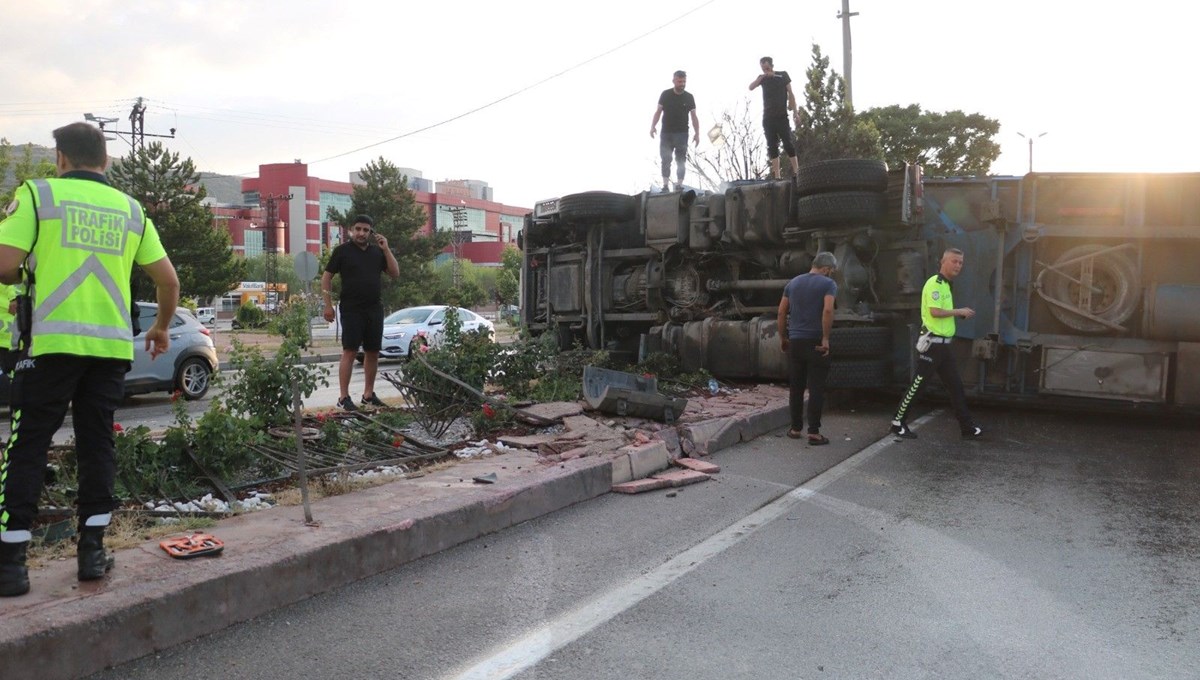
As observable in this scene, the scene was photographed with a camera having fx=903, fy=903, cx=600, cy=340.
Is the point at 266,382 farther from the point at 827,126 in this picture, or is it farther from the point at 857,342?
the point at 827,126

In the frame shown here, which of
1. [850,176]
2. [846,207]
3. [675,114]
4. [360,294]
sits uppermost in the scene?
[675,114]

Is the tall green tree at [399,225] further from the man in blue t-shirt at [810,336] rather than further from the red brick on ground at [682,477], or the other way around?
the red brick on ground at [682,477]

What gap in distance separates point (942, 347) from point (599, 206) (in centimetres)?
459

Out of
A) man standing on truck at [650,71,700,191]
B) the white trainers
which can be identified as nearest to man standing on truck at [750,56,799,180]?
man standing on truck at [650,71,700,191]

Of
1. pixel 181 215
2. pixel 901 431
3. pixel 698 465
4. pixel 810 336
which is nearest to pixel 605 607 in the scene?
pixel 698 465

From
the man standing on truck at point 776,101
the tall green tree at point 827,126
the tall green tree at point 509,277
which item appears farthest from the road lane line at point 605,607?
the tall green tree at point 509,277

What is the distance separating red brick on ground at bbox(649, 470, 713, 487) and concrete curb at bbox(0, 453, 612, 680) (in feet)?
2.89

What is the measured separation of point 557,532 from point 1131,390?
18.7ft

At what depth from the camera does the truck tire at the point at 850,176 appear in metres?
8.96

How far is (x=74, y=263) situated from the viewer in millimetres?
3430

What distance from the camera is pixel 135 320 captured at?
12.7 feet

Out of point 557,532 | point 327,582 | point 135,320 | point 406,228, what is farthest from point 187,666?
point 406,228

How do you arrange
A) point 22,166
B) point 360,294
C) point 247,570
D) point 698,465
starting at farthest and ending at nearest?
point 22,166 → point 360,294 → point 698,465 → point 247,570

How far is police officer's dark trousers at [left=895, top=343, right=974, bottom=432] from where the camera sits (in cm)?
777
